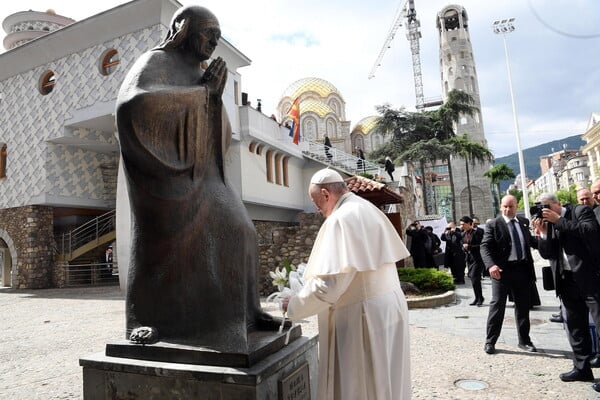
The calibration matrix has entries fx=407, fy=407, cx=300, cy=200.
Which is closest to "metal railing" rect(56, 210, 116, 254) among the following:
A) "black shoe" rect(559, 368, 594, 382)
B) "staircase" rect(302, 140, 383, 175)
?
"staircase" rect(302, 140, 383, 175)

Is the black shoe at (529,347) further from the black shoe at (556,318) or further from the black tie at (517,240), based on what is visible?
the black shoe at (556,318)

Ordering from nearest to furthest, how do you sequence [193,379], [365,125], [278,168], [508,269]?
[193,379] → [508,269] → [278,168] → [365,125]

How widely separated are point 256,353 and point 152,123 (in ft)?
4.63

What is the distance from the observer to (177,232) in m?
2.36

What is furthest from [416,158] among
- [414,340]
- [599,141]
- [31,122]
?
[599,141]

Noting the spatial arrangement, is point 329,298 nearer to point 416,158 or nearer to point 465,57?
point 416,158

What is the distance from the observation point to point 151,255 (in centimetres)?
239

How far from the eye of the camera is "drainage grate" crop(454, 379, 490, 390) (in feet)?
12.4

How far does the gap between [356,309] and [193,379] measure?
0.97 m

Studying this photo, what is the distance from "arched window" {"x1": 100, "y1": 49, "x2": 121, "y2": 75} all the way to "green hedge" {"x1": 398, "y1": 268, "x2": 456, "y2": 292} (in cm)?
1236

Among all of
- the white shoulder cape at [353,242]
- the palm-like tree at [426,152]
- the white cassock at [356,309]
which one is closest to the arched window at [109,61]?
the white shoulder cape at [353,242]

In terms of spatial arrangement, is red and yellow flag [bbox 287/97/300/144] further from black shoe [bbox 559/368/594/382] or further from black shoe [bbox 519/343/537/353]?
black shoe [bbox 559/368/594/382]

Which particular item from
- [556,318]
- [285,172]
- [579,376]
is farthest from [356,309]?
[285,172]

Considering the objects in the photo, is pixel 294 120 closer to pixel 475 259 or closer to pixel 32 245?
pixel 32 245
